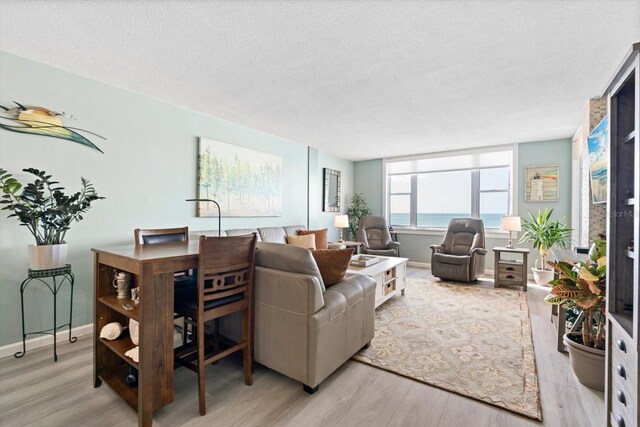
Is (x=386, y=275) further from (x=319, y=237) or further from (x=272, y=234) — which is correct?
(x=272, y=234)

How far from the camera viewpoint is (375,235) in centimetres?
586

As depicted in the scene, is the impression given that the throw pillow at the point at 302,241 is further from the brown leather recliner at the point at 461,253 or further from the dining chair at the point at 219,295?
the dining chair at the point at 219,295

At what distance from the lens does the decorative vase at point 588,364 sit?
1.89 meters

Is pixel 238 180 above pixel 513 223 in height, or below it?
above

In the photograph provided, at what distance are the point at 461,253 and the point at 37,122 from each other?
5.72 metres

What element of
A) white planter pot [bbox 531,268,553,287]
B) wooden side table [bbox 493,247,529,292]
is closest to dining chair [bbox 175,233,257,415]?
wooden side table [bbox 493,247,529,292]

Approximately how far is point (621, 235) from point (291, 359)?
191cm

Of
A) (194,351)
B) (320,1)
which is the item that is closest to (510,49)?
(320,1)

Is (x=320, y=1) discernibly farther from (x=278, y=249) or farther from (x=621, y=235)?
(x=621, y=235)

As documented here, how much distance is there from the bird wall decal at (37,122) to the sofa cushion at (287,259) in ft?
7.05

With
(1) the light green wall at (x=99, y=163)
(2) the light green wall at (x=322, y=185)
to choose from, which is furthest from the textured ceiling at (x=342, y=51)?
(2) the light green wall at (x=322, y=185)

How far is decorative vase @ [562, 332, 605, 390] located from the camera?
1.89 metres

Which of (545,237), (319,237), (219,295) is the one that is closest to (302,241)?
(319,237)

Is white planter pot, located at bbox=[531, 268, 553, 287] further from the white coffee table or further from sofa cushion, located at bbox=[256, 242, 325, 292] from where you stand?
sofa cushion, located at bbox=[256, 242, 325, 292]
